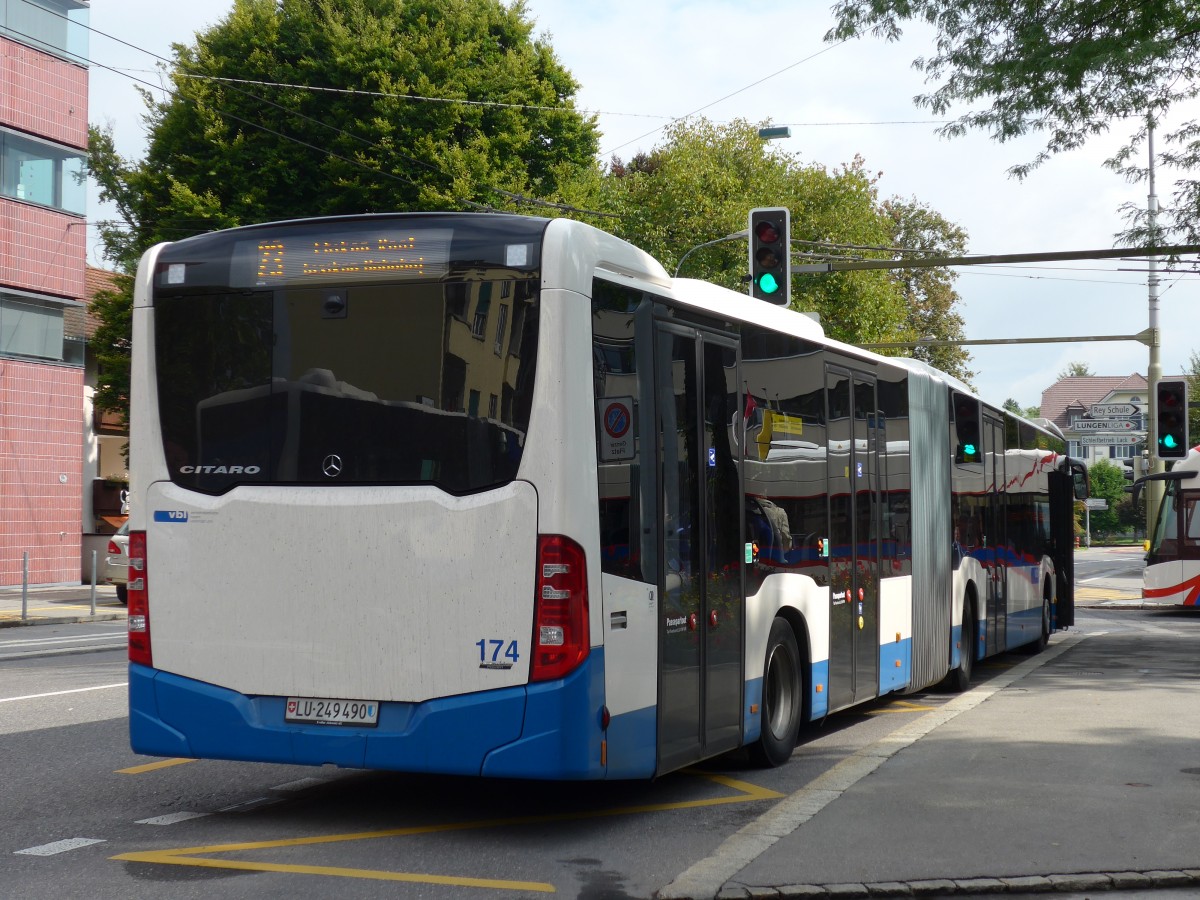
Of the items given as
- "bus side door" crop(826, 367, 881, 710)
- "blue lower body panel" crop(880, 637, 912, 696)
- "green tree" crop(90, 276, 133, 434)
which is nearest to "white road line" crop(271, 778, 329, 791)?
"bus side door" crop(826, 367, 881, 710)

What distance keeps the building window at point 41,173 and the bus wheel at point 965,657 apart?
924 inches

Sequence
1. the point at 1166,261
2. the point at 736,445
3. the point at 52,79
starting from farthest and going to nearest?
the point at 52,79, the point at 1166,261, the point at 736,445

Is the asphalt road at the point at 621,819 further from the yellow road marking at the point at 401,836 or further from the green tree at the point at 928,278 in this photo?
the green tree at the point at 928,278

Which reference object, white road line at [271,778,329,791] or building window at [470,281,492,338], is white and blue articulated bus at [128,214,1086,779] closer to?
building window at [470,281,492,338]

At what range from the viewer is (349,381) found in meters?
7.22

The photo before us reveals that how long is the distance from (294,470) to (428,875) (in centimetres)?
205

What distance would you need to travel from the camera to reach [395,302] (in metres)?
7.20

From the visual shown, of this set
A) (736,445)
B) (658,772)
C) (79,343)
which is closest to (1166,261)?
(736,445)

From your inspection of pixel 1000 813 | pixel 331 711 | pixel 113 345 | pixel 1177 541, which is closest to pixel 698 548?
pixel 1000 813

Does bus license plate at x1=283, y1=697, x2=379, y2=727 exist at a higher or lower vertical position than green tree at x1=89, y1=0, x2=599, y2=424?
lower

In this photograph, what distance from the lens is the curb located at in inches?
232

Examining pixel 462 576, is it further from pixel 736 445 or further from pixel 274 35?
pixel 274 35

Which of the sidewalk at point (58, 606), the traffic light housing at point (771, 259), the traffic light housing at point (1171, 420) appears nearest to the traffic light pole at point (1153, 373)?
the traffic light housing at point (1171, 420)

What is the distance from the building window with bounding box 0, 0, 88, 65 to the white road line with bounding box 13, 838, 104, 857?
88.0 feet
